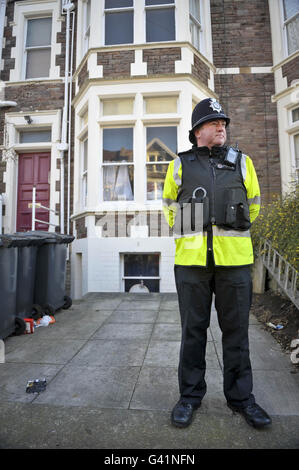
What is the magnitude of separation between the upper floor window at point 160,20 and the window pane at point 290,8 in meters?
2.86

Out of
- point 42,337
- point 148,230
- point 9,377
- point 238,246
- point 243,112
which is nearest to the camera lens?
point 238,246

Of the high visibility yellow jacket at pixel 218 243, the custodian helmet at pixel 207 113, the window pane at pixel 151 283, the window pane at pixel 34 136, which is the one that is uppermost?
the window pane at pixel 34 136

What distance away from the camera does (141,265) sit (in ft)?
20.3

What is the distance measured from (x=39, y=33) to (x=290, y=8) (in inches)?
260

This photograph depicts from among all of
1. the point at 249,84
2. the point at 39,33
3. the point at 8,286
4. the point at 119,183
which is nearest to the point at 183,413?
the point at 8,286

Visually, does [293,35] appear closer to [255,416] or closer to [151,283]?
[151,283]

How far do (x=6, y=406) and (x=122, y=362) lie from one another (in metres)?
1.02

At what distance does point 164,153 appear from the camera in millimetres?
6477

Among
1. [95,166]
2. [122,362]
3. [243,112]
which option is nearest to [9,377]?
[122,362]

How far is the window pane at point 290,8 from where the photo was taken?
701 centimetres

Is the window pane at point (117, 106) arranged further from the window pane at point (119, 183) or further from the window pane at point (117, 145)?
the window pane at point (119, 183)

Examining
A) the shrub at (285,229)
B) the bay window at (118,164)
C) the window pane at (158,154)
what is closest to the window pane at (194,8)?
the window pane at (158,154)

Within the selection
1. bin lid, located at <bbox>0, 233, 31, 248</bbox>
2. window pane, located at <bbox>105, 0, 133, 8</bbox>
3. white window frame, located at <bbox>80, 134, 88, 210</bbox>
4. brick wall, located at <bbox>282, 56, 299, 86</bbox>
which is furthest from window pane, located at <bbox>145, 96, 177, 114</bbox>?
bin lid, located at <bbox>0, 233, 31, 248</bbox>

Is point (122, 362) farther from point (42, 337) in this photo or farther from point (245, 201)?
point (245, 201)
